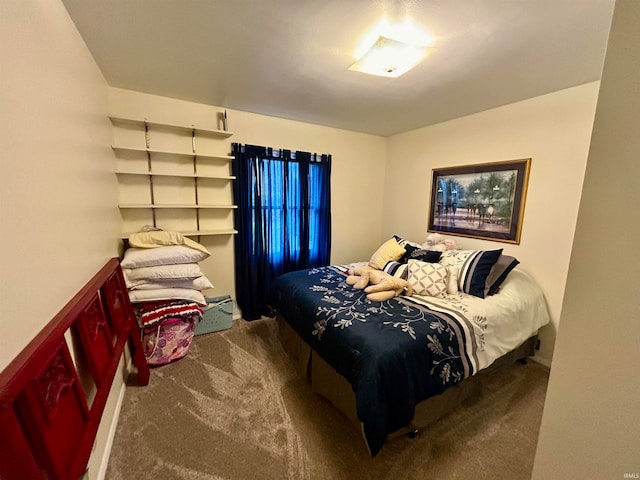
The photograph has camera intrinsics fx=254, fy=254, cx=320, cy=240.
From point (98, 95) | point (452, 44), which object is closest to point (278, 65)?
point (452, 44)

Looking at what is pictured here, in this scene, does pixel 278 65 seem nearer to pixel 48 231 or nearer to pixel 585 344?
pixel 48 231

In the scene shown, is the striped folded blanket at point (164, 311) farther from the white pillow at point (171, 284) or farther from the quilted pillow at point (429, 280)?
the quilted pillow at point (429, 280)

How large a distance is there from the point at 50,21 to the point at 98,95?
841 mm

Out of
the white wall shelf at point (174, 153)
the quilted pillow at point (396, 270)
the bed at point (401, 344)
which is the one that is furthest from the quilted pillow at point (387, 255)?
the white wall shelf at point (174, 153)

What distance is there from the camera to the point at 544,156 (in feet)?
7.43

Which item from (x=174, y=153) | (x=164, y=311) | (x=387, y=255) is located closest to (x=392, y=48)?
(x=387, y=255)

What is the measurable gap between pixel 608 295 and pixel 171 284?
2.57m

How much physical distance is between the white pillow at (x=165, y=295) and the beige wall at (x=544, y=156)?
2867mm

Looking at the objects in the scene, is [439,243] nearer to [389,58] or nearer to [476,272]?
[476,272]

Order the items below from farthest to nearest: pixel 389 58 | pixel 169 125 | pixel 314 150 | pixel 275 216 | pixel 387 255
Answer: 1. pixel 314 150
2. pixel 275 216
3. pixel 387 255
4. pixel 169 125
5. pixel 389 58

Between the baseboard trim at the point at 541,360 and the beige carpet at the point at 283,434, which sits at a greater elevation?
the baseboard trim at the point at 541,360

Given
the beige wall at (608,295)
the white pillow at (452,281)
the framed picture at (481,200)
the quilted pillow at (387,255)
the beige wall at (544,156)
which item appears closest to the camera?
the beige wall at (608,295)

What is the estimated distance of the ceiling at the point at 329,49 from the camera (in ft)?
4.33

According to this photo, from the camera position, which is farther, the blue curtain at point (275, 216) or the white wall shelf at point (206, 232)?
the blue curtain at point (275, 216)
